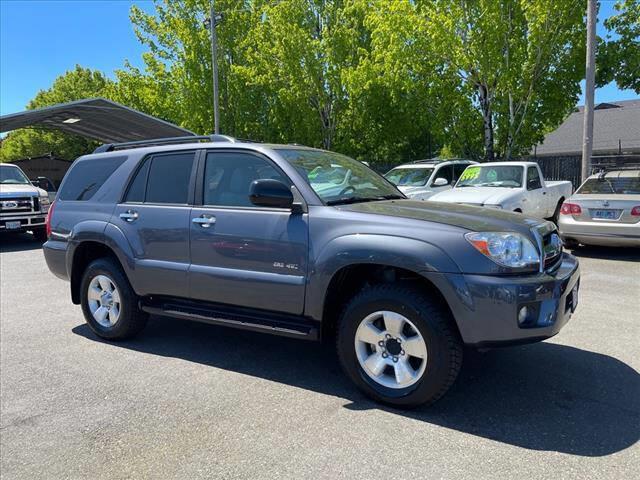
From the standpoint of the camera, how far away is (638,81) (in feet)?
54.0

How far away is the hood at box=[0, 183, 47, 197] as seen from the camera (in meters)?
12.4

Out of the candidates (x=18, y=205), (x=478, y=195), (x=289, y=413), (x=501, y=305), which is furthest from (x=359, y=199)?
(x=18, y=205)

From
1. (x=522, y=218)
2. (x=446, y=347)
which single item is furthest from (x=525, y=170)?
(x=446, y=347)


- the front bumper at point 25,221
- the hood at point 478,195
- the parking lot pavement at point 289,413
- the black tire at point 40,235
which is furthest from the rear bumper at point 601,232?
the black tire at point 40,235

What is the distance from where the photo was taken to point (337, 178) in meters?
4.49

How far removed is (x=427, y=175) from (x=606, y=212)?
4945 millimetres

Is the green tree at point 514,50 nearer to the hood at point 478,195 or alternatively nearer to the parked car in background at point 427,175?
the parked car in background at point 427,175

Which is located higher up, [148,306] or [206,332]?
[148,306]

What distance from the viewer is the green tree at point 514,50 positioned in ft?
50.1

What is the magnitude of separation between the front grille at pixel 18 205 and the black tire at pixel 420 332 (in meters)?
11.4

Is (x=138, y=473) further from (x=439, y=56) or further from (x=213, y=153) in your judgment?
(x=439, y=56)

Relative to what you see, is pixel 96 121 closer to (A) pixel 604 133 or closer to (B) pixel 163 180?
(B) pixel 163 180

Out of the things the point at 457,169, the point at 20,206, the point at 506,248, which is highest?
the point at 457,169

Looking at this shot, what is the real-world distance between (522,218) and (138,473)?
119 inches
